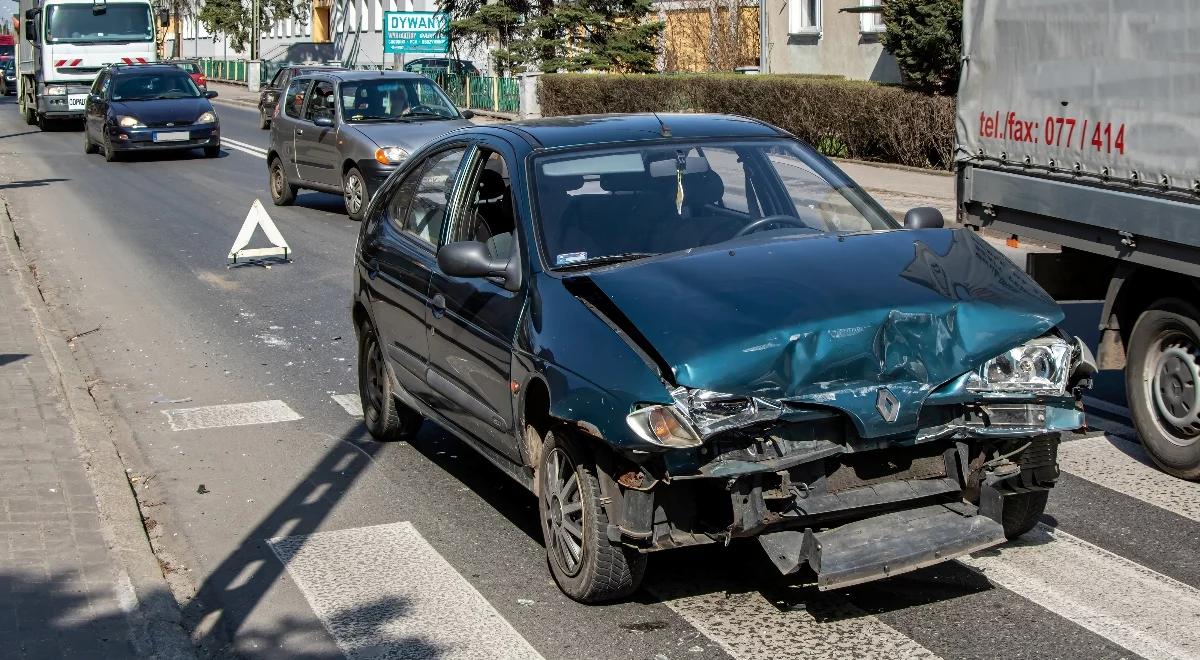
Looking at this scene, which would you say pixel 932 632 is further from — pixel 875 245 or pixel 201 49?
pixel 201 49

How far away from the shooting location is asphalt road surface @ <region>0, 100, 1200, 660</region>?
5.42m

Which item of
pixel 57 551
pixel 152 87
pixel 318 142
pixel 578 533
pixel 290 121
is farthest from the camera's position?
pixel 152 87

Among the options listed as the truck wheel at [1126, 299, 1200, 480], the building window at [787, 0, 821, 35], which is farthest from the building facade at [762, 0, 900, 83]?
the truck wheel at [1126, 299, 1200, 480]

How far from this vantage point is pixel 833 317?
Result: 210 inches

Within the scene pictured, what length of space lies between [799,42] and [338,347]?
26700 millimetres

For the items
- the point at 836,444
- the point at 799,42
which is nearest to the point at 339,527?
the point at 836,444

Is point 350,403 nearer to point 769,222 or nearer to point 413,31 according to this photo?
point 769,222

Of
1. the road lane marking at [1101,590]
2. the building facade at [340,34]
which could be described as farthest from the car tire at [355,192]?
the building facade at [340,34]

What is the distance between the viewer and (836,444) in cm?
521

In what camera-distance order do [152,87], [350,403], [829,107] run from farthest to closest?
[152,87] < [829,107] < [350,403]

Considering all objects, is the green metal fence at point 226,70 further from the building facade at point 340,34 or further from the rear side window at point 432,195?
the rear side window at point 432,195

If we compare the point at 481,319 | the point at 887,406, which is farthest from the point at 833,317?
the point at 481,319

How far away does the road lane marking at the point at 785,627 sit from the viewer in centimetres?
524

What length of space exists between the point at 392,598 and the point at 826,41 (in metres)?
31.0
